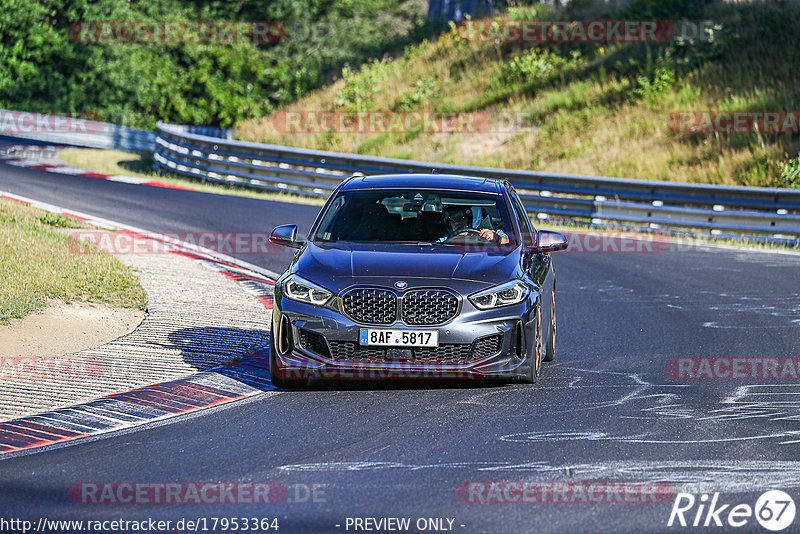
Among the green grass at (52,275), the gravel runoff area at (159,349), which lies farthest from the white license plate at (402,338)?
the green grass at (52,275)

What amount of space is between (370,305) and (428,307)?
42 cm

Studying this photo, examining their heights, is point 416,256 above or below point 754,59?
below

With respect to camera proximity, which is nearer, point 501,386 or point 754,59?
point 501,386

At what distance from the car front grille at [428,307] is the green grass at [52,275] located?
434cm

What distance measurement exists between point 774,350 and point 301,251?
14.8 feet

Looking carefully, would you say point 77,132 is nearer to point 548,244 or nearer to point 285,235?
point 285,235

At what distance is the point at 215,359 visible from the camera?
1003 centimetres

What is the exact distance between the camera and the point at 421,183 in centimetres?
1024

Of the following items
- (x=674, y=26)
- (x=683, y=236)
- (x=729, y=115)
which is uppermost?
(x=674, y=26)

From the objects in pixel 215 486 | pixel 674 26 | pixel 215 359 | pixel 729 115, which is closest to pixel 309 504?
pixel 215 486

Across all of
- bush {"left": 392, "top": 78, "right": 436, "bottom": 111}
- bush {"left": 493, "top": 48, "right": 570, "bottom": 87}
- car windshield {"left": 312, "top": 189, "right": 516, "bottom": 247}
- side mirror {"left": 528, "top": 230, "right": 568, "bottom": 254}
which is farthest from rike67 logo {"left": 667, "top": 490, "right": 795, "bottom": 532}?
bush {"left": 392, "top": 78, "right": 436, "bottom": 111}

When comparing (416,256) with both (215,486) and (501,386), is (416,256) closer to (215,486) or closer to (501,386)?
(501,386)

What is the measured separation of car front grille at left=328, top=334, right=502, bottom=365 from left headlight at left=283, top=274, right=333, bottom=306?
13.3 inches

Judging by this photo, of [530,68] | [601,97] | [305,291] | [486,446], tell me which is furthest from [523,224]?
[530,68]
